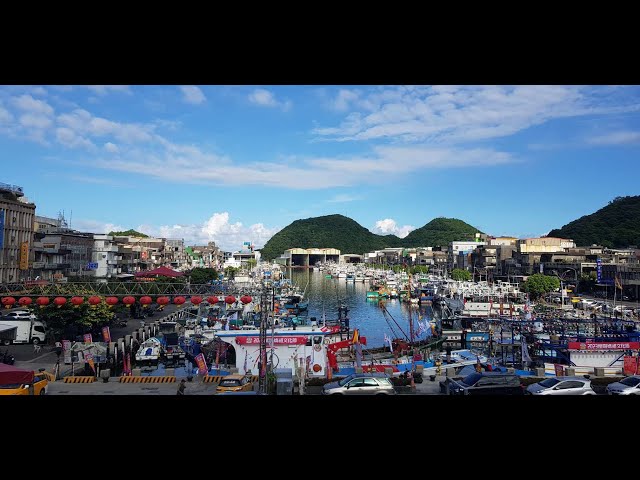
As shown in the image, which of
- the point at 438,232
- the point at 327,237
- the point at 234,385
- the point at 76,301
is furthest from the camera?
the point at 327,237

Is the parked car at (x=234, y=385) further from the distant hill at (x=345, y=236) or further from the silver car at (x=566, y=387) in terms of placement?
the distant hill at (x=345, y=236)

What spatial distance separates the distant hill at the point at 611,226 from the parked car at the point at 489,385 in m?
32.4

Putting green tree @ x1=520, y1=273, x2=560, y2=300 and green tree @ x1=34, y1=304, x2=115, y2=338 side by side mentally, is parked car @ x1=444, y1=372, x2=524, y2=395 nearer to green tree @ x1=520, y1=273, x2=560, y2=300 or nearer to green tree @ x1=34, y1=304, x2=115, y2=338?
green tree @ x1=34, y1=304, x2=115, y2=338

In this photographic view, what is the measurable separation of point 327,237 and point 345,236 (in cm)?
398

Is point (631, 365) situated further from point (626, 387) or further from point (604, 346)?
point (626, 387)

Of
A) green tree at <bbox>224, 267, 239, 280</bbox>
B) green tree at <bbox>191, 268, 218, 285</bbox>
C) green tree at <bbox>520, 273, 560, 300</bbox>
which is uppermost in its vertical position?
green tree at <bbox>224, 267, 239, 280</bbox>

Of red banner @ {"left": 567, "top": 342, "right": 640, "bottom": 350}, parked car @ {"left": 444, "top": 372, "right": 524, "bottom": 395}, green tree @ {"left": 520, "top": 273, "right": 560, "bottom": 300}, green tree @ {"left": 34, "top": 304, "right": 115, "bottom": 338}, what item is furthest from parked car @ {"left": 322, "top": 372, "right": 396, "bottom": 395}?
green tree @ {"left": 520, "top": 273, "right": 560, "bottom": 300}

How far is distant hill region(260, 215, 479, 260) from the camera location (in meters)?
83.8

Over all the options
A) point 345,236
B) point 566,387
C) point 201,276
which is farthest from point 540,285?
point 345,236

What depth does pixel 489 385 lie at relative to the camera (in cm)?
605

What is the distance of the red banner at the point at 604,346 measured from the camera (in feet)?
33.2
